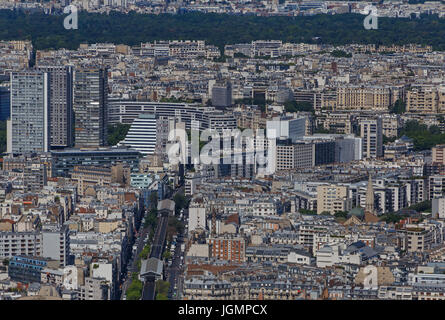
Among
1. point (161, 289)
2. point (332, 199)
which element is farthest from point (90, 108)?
point (161, 289)

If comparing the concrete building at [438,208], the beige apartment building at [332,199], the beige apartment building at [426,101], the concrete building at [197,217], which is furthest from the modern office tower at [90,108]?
the beige apartment building at [426,101]

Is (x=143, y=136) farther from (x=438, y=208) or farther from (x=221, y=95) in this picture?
(x=438, y=208)

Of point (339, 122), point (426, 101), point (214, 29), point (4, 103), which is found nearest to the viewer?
point (339, 122)

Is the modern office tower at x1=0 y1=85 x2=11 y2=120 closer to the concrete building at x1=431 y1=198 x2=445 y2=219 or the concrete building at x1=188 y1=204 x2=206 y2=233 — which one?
the concrete building at x1=188 y1=204 x2=206 y2=233

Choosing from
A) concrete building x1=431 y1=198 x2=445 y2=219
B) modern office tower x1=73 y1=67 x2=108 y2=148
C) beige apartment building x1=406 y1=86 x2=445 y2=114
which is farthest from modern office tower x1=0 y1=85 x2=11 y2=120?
concrete building x1=431 y1=198 x2=445 y2=219

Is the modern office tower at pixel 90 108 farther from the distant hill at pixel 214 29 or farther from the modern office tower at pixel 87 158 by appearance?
the distant hill at pixel 214 29
